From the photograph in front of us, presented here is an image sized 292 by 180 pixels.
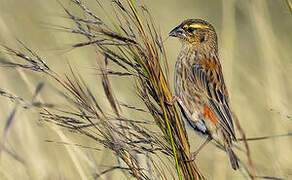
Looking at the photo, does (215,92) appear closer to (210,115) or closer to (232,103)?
(210,115)

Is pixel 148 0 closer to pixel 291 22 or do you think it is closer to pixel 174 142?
pixel 291 22

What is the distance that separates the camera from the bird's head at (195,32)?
4562 millimetres

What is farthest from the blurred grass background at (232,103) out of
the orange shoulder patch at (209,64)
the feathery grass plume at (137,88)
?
the orange shoulder patch at (209,64)

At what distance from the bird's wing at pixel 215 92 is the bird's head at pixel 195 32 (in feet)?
1.04

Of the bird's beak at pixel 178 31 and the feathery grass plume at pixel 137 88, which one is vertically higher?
the bird's beak at pixel 178 31

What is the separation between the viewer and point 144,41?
3.02 metres

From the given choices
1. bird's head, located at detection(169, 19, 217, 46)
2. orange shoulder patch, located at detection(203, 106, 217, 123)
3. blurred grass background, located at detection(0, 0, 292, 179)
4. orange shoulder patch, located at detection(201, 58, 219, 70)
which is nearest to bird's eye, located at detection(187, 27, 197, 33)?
bird's head, located at detection(169, 19, 217, 46)

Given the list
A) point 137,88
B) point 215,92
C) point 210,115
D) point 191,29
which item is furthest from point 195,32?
point 137,88

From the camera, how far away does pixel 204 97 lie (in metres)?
4.15

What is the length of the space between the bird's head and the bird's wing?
0.32m

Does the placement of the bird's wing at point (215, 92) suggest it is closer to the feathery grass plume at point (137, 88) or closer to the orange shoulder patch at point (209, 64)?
the orange shoulder patch at point (209, 64)

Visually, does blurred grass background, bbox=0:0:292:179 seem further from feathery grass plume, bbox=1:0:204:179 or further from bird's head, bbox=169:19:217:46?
bird's head, bbox=169:19:217:46

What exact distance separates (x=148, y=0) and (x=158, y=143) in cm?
533

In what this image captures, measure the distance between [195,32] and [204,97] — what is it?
0.71m
